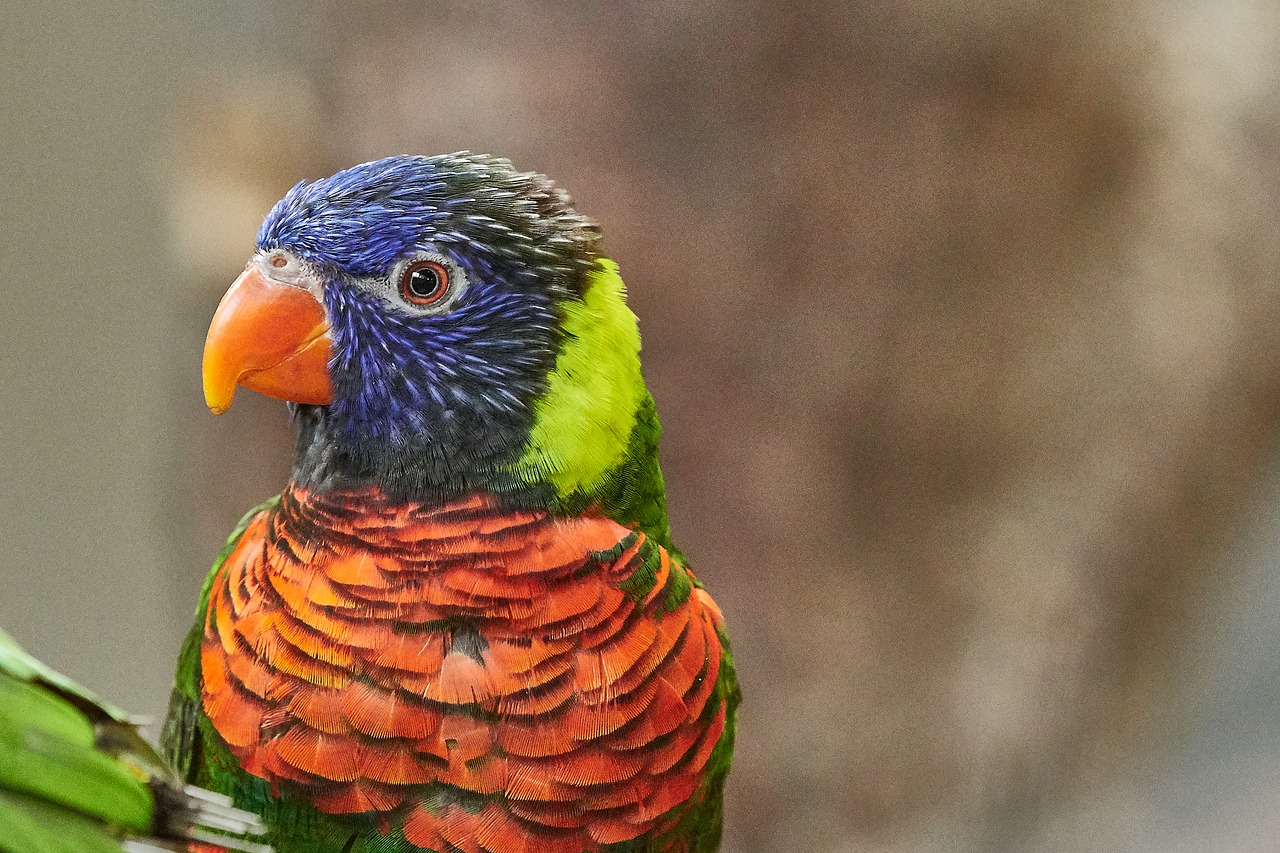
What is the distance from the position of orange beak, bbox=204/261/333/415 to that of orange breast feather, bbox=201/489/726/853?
0.15m

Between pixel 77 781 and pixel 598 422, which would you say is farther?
pixel 598 422

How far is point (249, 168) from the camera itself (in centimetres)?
232

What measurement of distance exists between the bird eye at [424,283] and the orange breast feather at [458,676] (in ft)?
0.80

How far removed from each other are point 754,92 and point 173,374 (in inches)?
68.5

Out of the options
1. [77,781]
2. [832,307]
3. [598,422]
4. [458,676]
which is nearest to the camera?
[77,781]

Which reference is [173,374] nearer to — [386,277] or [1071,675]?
[386,277]

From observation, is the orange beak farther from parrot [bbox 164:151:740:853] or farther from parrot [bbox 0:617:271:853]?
parrot [bbox 0:617:271:853]

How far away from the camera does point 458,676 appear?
111cm

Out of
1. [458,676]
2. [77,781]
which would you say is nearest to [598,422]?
[458,676]

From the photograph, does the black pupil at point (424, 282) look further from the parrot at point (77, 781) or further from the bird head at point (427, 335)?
the parrot at point (77, 781)

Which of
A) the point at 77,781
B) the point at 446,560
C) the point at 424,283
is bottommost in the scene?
the point at 446,560

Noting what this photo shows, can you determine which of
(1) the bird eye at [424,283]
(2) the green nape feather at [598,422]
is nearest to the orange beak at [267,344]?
(1) the bird eye at [424,283]

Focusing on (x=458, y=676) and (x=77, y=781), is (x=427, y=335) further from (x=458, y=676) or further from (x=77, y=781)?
(x=77, y=781)

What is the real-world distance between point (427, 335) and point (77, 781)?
805 mm
